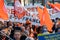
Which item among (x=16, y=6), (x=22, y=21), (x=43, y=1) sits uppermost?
(x=16, y=6)

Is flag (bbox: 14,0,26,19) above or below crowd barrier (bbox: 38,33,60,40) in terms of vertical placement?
below

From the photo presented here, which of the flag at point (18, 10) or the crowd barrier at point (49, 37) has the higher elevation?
the crowd barrier at point (49, 37)

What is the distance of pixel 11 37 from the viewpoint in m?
7.50

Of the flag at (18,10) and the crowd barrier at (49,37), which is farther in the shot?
the flag at (18,10)

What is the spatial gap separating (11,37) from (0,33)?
0.96 ft

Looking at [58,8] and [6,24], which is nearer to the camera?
[6,24]

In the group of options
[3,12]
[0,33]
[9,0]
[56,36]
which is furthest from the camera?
[9,0]

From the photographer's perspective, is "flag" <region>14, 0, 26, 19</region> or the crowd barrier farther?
"flag" <region>14, 0, 26, 19</region>

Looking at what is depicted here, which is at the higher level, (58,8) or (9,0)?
(58,8)

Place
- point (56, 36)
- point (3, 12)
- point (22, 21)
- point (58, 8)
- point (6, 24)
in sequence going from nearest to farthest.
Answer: point (56, 36) < point (3, 12) < point (6, 24) < point (22, 21) < point (58, 8)

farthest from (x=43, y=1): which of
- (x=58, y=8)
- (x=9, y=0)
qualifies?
(x=58, y=8)

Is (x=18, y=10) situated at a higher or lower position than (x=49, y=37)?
lower

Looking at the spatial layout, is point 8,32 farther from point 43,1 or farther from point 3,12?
point 43,1

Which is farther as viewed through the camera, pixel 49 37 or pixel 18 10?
pixel 18 10
